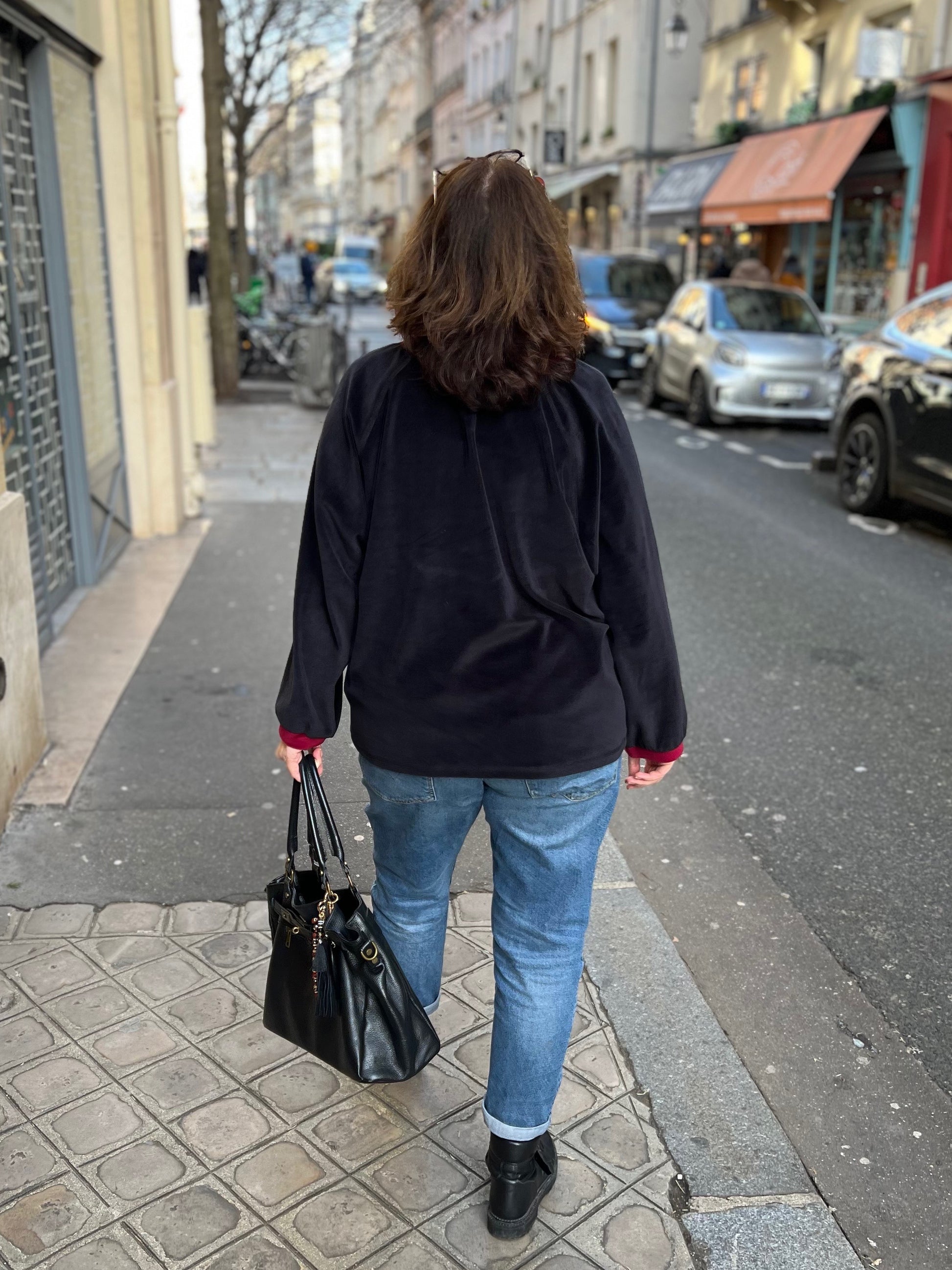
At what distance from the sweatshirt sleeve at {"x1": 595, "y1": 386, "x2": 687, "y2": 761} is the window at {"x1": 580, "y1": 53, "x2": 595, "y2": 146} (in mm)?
34604

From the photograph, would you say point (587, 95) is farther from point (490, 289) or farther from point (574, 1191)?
point (574, 1191)

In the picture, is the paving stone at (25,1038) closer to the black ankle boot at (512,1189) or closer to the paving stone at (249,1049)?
the paving stone at (249,1049)

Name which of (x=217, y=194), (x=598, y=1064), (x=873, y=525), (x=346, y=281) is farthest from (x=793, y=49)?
(x=598, y=1064)

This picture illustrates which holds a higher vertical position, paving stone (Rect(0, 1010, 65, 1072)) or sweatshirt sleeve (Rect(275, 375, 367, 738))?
sweatshirt sleeve (Rect(275, 375, 367, 738))

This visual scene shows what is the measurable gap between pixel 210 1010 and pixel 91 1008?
28 centimetres

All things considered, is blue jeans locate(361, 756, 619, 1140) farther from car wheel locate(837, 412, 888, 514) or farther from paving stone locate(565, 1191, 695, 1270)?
car wheel locate(837, 412, 888, 514)

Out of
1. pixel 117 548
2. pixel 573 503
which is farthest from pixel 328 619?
pixel 117 548

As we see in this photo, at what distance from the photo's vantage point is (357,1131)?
2.56 metres

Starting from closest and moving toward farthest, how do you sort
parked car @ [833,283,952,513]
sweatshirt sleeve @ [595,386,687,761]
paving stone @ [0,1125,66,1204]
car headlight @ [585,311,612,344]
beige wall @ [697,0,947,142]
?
sweatshirt sleeve @ [595,386,687,761]
paving stone @ [0,1125,66,1204]
parked car @ [833,283,952,513]
car headlight @ [585,311,612,344]
beige wall @ [697,0,947,142]

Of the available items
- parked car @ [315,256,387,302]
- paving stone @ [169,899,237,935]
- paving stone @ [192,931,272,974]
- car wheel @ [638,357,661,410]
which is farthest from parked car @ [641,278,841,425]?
parked car @ [315,256,387,302]

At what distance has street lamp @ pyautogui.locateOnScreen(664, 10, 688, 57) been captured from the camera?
2530 centimetres

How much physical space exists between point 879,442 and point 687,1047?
691cm

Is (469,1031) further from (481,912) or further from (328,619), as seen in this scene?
(328,619)

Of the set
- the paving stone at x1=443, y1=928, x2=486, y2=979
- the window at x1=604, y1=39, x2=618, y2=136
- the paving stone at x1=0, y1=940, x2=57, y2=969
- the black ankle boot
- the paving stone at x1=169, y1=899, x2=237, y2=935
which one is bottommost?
the paving stone at x1=443, y1=928, x2=486, y2=979
